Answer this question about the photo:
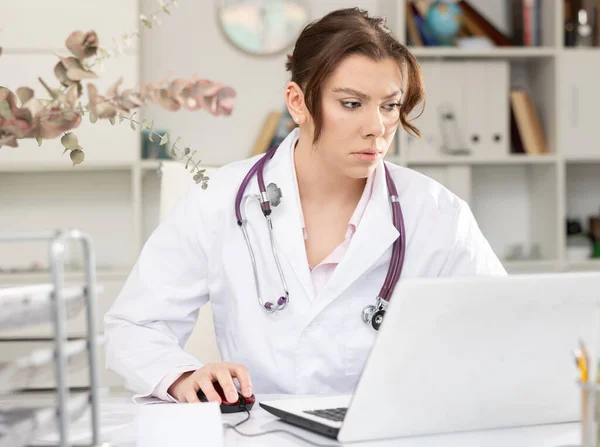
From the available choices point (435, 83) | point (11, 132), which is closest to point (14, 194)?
point (435, 83)

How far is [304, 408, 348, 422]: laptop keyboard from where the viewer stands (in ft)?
3.51

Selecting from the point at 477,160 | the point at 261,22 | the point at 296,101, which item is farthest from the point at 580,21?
the point at 296,101

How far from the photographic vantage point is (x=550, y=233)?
11.5 feet

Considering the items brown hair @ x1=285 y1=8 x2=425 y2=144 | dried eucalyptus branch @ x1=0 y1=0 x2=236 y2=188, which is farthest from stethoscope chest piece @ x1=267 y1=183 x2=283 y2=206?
dried eucalyptus branch @ x1=0 y1=0 x2=236 y2=188

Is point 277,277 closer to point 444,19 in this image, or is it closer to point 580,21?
point 444,19

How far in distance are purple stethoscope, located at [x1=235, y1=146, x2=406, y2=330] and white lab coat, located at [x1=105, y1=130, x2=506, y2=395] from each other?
0.02m

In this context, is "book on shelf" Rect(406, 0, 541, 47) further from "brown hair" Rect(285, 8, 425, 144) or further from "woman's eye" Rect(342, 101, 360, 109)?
"woman's eye" Rect(342, 101, 360, 109)

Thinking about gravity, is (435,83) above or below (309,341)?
above

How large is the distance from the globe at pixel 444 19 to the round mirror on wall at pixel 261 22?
1.78 ft

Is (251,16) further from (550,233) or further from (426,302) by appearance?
(426,302)

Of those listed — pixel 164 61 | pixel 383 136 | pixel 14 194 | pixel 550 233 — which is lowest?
pixel 550 233

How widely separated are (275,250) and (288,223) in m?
0.07

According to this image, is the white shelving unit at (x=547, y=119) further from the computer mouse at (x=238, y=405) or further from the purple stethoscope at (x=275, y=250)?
the computer mouse at (x=238, y=405)

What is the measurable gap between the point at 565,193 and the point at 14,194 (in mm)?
2476
